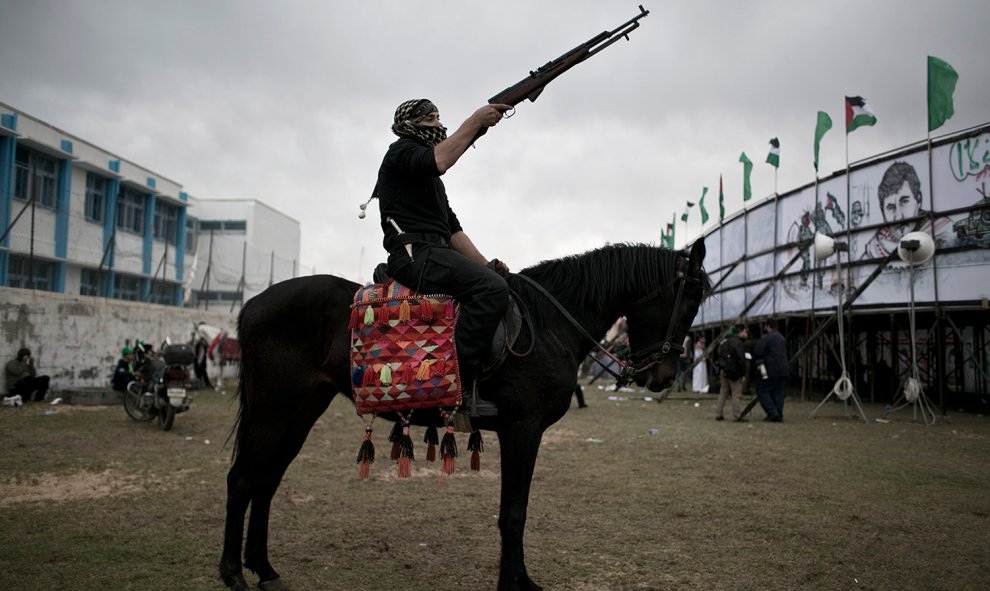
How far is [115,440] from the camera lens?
951 centimetres

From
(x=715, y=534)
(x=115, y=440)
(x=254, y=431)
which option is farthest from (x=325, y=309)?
(x=115, y=440)

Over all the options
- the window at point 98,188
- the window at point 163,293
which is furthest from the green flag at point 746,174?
the window at point 98,188

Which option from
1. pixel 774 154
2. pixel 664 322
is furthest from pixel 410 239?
pixel 774 154

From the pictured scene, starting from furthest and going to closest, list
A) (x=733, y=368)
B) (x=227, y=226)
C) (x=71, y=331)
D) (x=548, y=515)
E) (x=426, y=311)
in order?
1. (x=227, y=226)
2. (x=71, y=331)
3. (x=733, y=368)
4. (x=548, y=515)
5. (x=426, y=311)

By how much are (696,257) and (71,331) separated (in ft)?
51.5

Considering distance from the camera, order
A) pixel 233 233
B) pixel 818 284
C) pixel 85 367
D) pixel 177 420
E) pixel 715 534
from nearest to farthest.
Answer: pixel 715 534 → pixel 177 420 → pixel 85 367 → pixel 818 284 → pixel 233 233

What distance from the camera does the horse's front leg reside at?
356 centimetres

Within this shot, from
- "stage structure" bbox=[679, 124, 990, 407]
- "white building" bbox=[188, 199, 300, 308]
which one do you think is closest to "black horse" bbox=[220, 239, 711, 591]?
"stage structure" bbox=[679, 124, 990, 407]

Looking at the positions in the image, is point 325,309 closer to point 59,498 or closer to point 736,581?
point 736,581

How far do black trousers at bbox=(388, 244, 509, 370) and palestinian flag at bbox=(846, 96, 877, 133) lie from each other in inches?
658

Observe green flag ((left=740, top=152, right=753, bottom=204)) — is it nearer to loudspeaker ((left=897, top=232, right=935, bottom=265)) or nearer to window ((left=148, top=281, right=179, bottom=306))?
loudspeaker ((left=897, top=232, right=935, bottom=265))

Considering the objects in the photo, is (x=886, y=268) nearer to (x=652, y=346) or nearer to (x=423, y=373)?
(x=652, y=346)

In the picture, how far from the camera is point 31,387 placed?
13.1m

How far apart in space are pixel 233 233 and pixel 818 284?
118 feet
